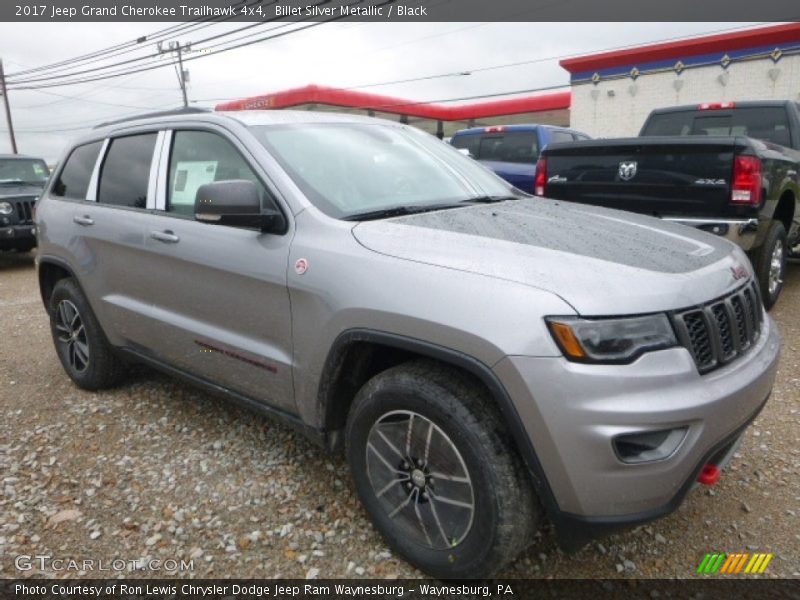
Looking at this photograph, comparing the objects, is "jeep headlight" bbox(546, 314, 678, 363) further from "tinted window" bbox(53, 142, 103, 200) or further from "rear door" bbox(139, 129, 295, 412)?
"tinted window" bbox(53, 142, 103, 200)

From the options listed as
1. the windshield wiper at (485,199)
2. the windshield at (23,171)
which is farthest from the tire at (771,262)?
the windshield at (23,171)

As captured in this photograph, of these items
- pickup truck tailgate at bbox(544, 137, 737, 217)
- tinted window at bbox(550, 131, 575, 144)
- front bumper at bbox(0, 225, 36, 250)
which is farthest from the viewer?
tinted window at bbox(550, 131, 575, 144)

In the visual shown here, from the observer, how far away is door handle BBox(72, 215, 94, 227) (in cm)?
374

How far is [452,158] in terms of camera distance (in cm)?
347

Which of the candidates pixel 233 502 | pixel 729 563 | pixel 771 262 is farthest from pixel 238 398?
pixel 771 262

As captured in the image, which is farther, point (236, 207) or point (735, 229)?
point (735, 229)

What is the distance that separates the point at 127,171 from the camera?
3.64 metres

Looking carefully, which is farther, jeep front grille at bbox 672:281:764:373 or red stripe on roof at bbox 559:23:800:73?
red stripe on roof at bbox 559:23:800:73

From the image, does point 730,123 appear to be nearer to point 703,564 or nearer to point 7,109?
point 703,564

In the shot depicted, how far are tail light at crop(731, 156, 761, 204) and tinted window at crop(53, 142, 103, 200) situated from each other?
4508mm

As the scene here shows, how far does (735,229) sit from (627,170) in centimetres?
104

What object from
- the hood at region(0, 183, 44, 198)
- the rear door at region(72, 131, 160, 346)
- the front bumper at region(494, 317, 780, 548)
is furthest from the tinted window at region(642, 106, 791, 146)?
the hood at region(0, 183, 44, 198)

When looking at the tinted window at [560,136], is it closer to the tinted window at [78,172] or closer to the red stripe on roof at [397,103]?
the tinted window at [78,172]

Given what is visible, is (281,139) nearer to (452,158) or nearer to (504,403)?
(452,158)
